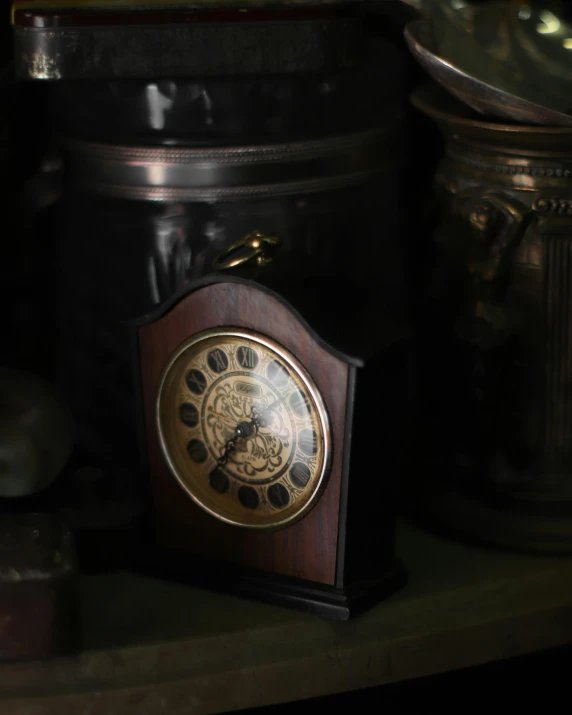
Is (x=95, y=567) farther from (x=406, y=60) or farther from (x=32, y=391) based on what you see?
(x=406, y=60)

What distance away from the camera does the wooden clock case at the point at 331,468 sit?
0.80m

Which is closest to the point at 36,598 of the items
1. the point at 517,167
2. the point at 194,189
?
the point at 194,189

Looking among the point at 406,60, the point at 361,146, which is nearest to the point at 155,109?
the point at 361,146

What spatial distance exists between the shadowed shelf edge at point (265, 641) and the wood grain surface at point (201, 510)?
39mm

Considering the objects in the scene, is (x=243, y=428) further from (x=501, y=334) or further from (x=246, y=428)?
(x=501, y=334)

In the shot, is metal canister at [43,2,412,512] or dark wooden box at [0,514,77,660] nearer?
dark wooden box at [0,514,77,660]

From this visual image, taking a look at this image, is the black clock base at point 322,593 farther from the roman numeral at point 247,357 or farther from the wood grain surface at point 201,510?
the roman numeral at point 247,357

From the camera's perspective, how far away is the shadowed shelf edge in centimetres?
80

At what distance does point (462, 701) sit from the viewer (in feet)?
3.37

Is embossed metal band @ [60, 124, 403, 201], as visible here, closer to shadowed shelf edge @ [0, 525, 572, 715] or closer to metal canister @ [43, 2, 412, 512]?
metal canister @ [43, 2, 412, 512]

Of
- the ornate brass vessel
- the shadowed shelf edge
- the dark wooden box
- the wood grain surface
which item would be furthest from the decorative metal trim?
the dark wooden box

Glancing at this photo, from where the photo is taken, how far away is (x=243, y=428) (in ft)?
2.77

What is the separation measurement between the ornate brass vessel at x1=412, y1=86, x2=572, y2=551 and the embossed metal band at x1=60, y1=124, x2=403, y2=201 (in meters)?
0.08

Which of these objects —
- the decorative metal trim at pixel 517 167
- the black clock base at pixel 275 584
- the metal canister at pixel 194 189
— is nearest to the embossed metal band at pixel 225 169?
the metal canister at pixel 194 189
